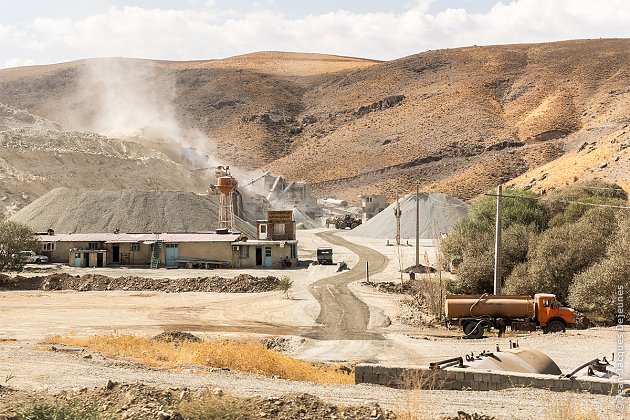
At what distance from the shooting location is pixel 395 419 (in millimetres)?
12273

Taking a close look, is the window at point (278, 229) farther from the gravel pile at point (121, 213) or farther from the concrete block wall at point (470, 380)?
the concrete block wall at point (470, 380)

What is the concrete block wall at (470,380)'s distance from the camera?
15.3 meters

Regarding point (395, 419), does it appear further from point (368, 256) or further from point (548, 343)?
point (368, 256)

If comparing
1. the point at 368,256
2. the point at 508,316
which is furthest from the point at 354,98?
the point at 508,316

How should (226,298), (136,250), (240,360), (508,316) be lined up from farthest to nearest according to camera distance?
(136,250), (226,298), (508,316), (240,360)

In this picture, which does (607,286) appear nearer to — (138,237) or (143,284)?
(143,284)

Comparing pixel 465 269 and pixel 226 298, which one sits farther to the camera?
pixel 226 298

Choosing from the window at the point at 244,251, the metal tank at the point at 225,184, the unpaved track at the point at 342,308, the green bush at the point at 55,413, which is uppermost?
the metal tank at the point at 225,184

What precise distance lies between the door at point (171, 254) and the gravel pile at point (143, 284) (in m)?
8.50

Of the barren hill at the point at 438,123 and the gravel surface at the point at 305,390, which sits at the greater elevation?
the barren hill at the point at 438,123

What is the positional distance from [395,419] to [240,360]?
8273mm

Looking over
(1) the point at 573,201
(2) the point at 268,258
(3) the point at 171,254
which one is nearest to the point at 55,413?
(1) the point at 573,201

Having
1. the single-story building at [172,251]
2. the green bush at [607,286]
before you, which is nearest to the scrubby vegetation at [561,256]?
the green bush at [607,286]

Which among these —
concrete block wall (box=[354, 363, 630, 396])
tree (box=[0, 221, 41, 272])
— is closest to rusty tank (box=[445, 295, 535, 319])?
concrete block wall (box=[354, 363, 630, 396])
